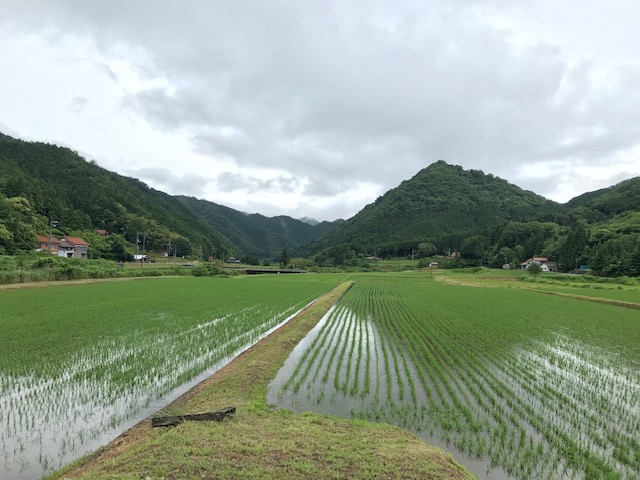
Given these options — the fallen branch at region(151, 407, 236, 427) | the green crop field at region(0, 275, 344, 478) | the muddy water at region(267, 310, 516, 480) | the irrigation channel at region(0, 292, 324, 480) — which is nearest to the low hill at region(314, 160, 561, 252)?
the green crop field at region(0, 275, 344, 478)

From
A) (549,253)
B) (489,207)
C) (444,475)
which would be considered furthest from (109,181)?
(489,207)

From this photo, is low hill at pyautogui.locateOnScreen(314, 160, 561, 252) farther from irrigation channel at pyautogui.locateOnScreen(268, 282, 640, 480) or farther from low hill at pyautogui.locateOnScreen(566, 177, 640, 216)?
irrigation channel at pyautogui.locateOnScreen(268, 282, 640, 480)

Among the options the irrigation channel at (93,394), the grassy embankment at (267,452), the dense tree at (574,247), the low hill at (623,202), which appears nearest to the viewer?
the grassy embankment at (267,452)

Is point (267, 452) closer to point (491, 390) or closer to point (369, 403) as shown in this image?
point (369, 403)

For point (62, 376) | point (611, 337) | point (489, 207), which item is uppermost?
point (489, 207)

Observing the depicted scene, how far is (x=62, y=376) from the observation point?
8.31 m

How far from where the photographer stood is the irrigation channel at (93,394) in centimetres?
538

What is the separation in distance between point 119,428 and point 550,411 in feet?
26.1

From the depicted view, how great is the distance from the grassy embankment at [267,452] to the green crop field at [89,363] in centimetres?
92

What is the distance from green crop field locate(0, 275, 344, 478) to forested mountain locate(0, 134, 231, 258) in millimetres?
49237

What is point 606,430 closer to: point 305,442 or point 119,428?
point 305,442

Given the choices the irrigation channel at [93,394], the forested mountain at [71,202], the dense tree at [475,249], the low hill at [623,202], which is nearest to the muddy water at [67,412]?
the irrigation channel at [93,394]

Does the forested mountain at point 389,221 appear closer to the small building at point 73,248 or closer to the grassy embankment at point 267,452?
the small building at point 73,248

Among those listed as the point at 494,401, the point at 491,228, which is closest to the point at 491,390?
the point at 494,401
